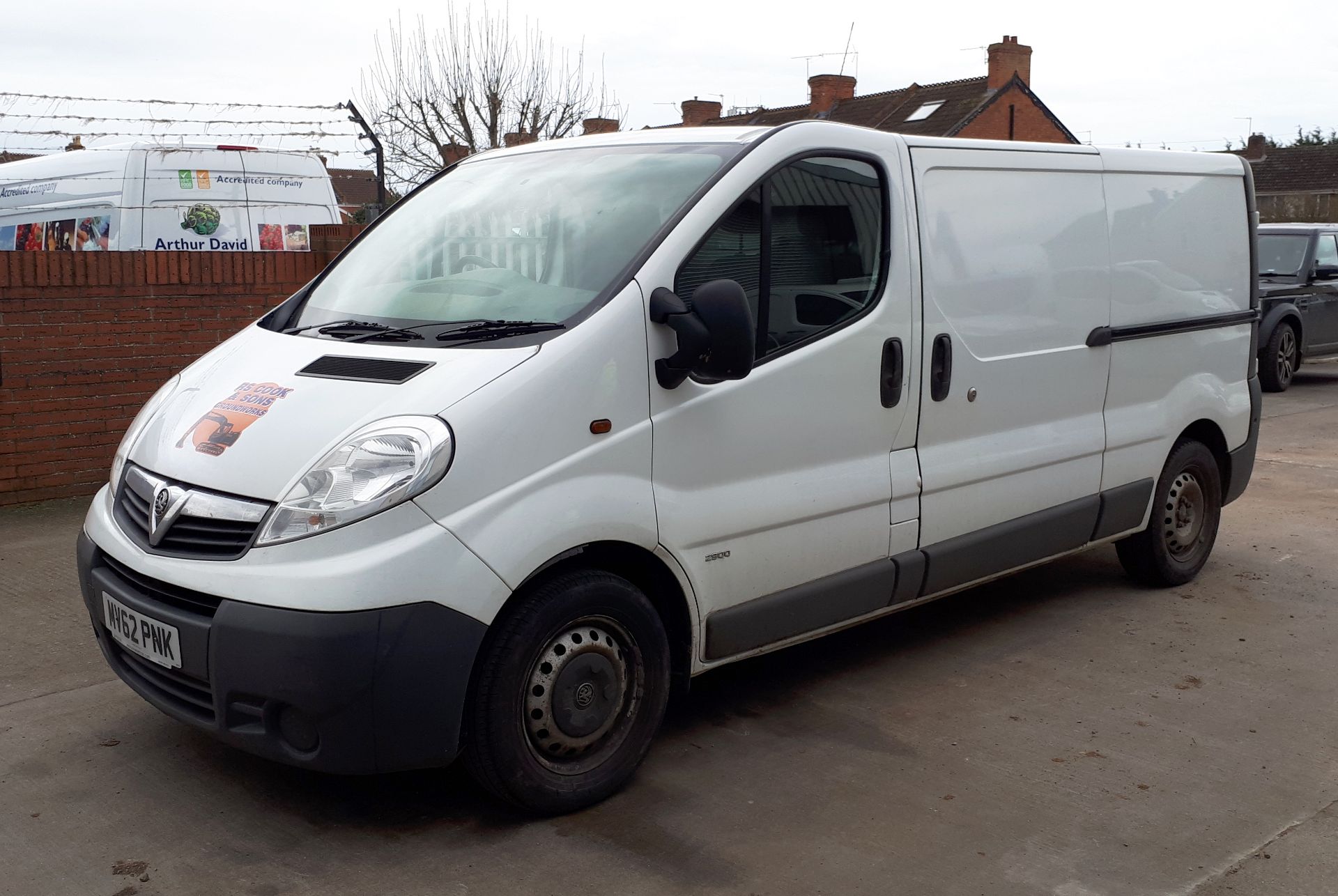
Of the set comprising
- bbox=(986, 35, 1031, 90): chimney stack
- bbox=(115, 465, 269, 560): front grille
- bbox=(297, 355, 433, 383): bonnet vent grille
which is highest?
bbox=(986, 35, 1031, 90): chimney stack

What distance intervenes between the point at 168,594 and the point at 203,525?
218 millimetres

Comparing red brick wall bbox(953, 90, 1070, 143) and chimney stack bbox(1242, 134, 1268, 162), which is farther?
chimney stack bbox(1242, 134, 1268, 162)

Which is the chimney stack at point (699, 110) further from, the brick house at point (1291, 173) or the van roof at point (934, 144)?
the van roof at point (934, 144)

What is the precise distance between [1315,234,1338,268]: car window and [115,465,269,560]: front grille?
46.8 feet

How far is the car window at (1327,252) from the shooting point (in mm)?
14542

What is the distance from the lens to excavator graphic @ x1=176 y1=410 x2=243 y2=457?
346cm

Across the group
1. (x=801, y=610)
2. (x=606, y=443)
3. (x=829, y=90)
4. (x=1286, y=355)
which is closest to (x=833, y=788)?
(x=801, y=610)

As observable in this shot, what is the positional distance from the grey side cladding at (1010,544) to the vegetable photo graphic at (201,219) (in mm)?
7075

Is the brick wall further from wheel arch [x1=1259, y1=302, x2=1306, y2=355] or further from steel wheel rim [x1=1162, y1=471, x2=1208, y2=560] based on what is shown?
wheel arch [x1=1259, y1=302, x2=1306, y2=355]

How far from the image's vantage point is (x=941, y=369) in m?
4.50

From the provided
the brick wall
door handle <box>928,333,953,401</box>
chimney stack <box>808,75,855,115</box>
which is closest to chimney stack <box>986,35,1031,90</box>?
chimney stack <box>808,75,855,115</box>

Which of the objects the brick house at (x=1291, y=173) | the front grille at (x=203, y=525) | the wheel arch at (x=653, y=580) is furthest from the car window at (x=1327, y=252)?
the brick house at (x=1291, y=173)

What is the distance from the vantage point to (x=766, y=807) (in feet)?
11.9

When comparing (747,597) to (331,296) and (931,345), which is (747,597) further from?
(331,296)
